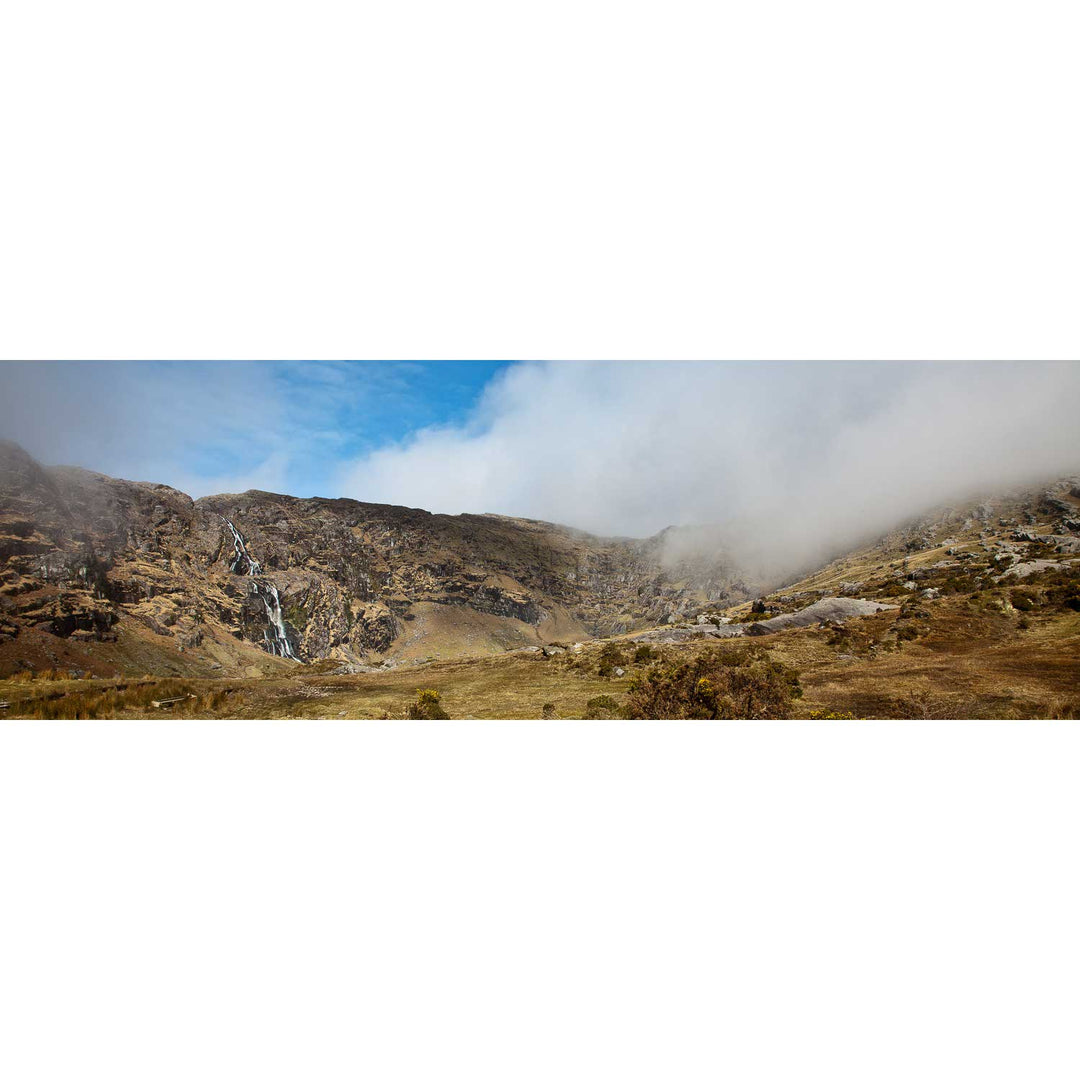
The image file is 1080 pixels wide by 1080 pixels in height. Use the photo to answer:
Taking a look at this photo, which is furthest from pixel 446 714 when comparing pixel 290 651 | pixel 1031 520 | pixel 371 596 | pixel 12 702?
pixel 371 596

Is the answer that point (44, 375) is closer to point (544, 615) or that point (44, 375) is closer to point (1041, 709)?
point (1041, 709)

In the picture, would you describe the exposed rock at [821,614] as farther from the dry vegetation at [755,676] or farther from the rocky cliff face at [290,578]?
the rocky cliff face at [290,578]

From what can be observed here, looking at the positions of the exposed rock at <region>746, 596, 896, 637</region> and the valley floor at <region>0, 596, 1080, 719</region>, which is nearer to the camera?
the valley floor at <region>0, 596, 1080, 719</region>

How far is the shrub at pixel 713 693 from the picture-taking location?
32.4 ft

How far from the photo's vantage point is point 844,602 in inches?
625

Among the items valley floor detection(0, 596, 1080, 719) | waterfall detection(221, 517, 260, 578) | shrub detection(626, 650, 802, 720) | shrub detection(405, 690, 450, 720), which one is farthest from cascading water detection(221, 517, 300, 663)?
shrub detection(626, 650, 802, 720)

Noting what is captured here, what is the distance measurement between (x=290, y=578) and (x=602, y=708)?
42.3 m

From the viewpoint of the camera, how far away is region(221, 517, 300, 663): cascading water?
117ft

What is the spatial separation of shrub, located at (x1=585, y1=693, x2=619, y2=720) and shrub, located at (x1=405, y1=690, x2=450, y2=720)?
2736 mm

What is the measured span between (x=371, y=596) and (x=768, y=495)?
5121 cm

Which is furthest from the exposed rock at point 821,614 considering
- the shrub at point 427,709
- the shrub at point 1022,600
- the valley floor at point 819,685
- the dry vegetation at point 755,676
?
the shrub at point 427,709

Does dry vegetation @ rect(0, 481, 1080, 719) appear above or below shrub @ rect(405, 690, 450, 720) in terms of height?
above

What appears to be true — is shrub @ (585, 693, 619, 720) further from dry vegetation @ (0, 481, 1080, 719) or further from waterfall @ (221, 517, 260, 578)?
waterfall @ (221, 517, 260, 578)

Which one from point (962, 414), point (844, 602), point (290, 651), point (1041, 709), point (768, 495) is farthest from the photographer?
point (290, 651)
